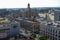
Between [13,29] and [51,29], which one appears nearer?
[51,29]

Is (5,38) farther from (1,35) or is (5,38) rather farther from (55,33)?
(55,33)

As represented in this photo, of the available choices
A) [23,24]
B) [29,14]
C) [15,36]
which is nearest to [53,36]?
[15,36]

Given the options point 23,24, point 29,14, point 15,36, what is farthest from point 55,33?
point 29,14

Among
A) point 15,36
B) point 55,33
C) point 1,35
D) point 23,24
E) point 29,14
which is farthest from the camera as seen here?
point 29,14

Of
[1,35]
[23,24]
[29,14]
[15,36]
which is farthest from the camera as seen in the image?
[29,14]

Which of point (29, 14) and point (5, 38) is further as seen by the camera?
point (29, 14)

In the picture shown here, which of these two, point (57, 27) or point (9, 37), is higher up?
point (57, 27)

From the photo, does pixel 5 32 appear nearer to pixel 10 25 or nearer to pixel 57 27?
pixel 10 25

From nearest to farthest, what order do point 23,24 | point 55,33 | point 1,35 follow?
point 55,33 → point 1,35 → point 23,24

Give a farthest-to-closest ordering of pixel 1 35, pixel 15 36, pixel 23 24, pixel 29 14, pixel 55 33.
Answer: pixel 29 14, pixel 23 24, pixel 15 36, pixel 1 35, pixel 55 33
